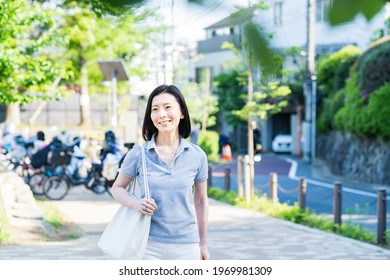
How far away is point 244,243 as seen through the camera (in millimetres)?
6422

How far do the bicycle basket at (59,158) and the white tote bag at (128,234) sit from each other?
7313 mm

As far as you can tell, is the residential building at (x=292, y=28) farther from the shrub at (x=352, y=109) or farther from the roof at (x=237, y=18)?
the shrub at (x=352, y=109)

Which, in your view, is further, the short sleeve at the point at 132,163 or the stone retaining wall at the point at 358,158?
the stone retaining wall at the point at 358,158

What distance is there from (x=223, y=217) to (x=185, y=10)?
7.59 m

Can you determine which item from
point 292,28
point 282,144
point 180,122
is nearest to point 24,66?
point 180,122

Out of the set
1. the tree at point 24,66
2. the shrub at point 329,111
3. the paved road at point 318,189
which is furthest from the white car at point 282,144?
the tree at point 24,66

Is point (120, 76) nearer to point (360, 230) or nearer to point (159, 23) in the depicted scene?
point (360, 230)

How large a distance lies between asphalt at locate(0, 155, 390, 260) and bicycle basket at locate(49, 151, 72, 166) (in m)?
0.99

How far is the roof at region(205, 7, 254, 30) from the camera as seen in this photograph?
0.81 m

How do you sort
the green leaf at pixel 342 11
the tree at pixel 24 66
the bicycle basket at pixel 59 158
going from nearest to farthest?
the green leaf at pixel 342 11, the tree at pixel 24 66, the bicycle basket at pixel 59 158

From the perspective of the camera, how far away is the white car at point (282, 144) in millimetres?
24812

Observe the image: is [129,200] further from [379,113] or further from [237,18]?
[379,113]

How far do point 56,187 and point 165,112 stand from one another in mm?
7444
